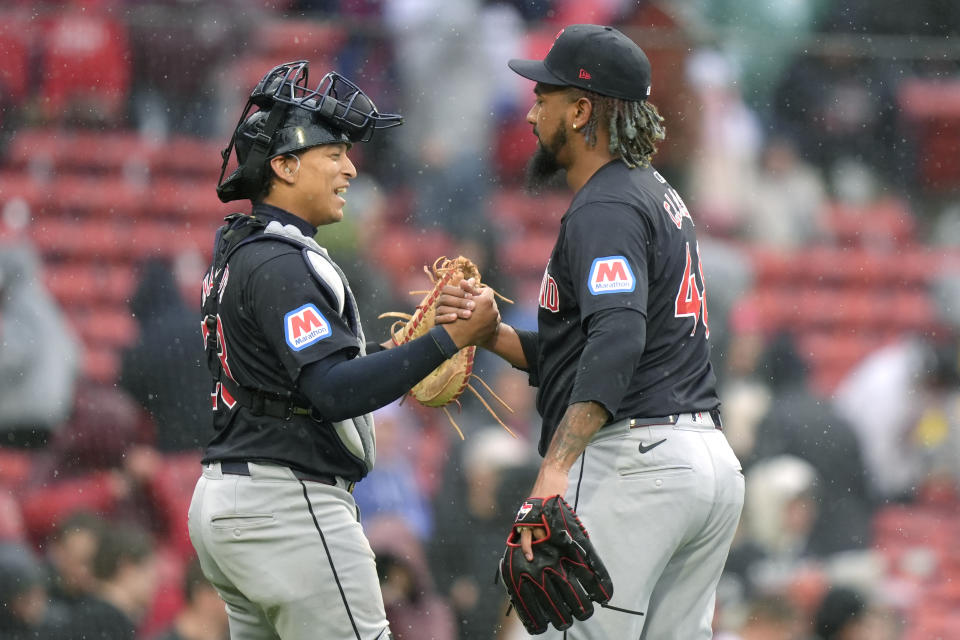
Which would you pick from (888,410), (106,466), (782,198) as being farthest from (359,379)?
(888,410)

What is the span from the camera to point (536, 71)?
3223 millimetres

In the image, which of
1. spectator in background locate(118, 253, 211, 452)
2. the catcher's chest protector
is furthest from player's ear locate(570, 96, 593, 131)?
spectator in background locate(118, 253, 211, 452)

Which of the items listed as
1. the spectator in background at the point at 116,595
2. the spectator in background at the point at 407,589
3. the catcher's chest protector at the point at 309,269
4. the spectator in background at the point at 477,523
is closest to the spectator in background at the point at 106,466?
the spectator in background at the point at 116,595

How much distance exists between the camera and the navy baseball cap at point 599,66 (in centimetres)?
314

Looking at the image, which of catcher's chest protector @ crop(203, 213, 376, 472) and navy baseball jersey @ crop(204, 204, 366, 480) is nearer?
navy baseball jersey @ crop(204, 204, 366, 480)

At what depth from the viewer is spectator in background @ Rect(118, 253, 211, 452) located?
4.84 m

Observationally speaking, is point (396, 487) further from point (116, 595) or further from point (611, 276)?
point (611, 276)

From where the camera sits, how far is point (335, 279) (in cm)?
302

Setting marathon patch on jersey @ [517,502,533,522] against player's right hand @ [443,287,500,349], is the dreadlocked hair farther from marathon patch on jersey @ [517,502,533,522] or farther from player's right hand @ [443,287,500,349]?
marathon patch on jersey @ [517,502,533,522]

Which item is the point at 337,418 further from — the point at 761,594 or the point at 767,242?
the point at 767,242

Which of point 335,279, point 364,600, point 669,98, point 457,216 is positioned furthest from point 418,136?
point 364,600

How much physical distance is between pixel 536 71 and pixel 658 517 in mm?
1111

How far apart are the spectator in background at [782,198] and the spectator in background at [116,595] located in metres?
2.79

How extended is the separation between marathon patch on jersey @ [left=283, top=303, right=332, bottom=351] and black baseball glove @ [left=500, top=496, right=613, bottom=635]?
0.59 meters
